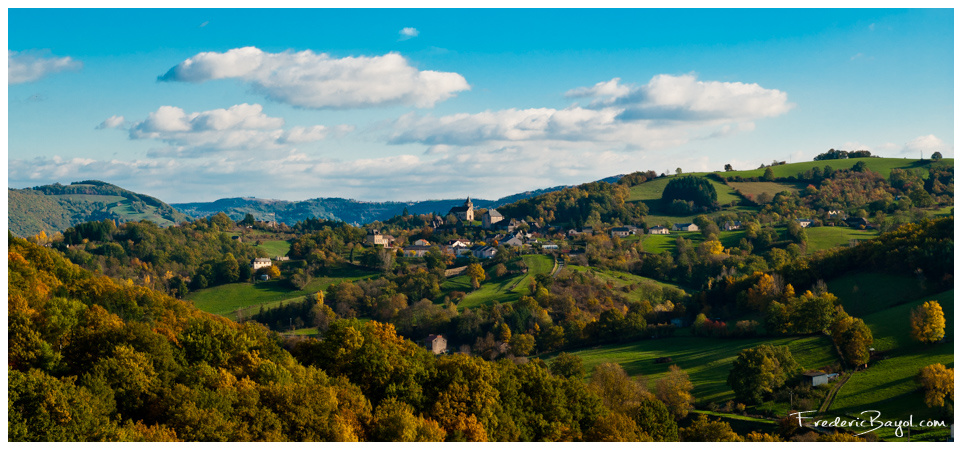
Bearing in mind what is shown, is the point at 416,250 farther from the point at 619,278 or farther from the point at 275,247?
the point at 619,278

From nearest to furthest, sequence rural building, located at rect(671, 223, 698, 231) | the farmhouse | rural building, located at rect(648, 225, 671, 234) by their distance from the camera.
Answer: the farmhouse
rural building, located at rect(648, 225, 671, 234)
rural building, located at rect(671, 223, 698, 231)

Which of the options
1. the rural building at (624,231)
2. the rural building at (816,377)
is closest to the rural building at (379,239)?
the rural building at (624,231)

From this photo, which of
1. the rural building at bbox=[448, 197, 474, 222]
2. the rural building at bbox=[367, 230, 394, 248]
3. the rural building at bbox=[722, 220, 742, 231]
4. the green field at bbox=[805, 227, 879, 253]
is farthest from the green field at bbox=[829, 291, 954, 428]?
the rural building at bbox=[448, 197, 474, 222]

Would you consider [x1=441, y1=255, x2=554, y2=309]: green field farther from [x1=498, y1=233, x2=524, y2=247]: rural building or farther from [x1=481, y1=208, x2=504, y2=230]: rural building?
[x1=481, y1=208, x2=504, y2=230]: rural building

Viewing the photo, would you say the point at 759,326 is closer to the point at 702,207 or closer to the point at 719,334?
the point at 719,334

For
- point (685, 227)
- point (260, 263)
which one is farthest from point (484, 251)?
point (685, 227)

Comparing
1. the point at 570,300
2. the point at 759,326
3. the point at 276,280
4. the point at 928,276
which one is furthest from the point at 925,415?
the point at 276,280

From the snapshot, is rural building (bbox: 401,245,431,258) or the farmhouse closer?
the farmhouse

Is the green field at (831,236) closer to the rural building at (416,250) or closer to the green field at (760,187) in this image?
the green field at (760,187)
